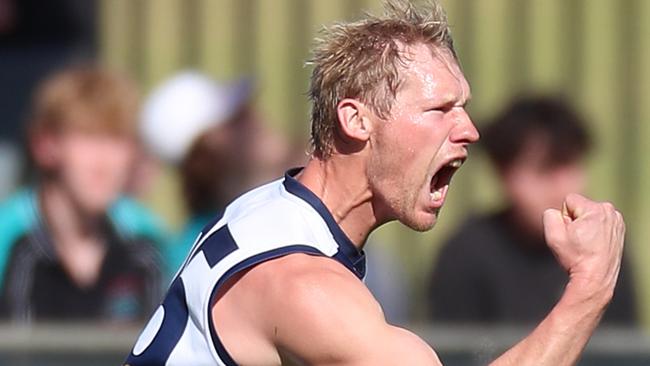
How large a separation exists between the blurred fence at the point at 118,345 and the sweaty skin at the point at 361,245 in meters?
1.87

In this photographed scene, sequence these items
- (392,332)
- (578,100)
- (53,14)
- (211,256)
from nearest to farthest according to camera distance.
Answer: (392,332), (211,256), (578,100), (53,14)

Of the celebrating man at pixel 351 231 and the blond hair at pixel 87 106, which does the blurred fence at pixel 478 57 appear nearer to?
the blond hair at pixel 87 106

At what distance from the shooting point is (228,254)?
3.56m

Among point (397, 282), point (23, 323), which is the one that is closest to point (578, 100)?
point (397, 282)

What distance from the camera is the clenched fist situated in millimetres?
3541

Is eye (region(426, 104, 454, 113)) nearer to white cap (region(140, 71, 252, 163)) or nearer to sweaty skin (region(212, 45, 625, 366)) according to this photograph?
sweaty skin (region(212, 45, 625, 366))

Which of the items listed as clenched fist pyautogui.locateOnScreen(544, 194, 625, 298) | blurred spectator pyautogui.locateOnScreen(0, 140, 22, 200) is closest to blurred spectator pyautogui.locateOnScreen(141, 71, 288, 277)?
blurred spectator pyautogui.locateOnScreen(0, 140, 22, 200)

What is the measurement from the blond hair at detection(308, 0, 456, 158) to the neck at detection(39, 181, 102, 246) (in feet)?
7.49

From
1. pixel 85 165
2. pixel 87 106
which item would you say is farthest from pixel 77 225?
pixel 87 106

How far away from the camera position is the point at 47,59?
815cm

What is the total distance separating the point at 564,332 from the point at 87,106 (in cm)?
292

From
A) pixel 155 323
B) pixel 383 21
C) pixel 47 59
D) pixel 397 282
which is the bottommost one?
pixel 397 282

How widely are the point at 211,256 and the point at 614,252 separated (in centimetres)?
85

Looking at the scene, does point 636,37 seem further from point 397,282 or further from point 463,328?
point 463,328
